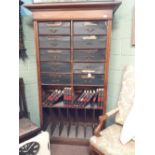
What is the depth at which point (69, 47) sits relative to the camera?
1707mm

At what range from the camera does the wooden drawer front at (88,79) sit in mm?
1764

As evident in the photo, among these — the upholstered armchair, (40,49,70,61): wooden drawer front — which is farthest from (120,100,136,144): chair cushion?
(40,49,70,61): wooden drawer front

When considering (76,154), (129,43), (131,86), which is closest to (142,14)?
(131,86)

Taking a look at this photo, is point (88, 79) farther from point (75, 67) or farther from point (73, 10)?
point (73, 10)

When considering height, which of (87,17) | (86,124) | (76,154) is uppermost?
(87,17)

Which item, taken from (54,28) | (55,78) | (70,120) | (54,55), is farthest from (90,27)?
(70,120)

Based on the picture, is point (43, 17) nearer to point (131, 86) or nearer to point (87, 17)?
point (87, 17)

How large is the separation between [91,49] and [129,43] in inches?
20.4

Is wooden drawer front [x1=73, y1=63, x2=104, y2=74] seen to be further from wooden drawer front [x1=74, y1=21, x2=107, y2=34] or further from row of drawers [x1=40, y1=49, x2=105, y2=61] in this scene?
wooden drawer front [x1=74, y1=21, x2=107, y2=34]

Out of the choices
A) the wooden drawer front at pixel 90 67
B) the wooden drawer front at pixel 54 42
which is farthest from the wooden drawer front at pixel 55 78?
the wooden drawer front at pixel 54 42

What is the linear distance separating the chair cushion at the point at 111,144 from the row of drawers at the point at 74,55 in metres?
0.76

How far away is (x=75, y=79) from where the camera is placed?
1.80 meters
